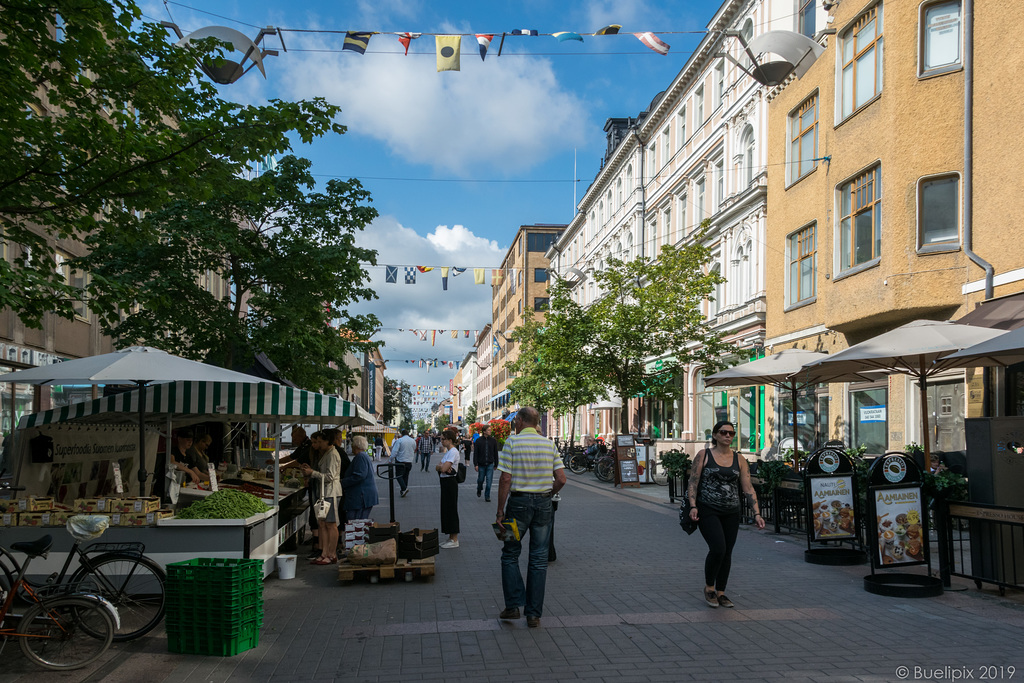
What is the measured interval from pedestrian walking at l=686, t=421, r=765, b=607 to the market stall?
4.23m

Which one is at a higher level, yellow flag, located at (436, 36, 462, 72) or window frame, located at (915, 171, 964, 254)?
yellow flag, located at (436, 36, 462, 72)

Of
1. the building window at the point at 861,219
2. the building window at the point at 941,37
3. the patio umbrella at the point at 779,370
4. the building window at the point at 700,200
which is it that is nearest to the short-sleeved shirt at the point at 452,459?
the patio umbrella at the point at 779,370

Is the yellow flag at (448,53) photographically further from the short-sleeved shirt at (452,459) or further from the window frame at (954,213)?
the window frame at (954,213)

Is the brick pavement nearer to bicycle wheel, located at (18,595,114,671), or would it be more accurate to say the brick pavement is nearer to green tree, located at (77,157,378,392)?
bicycle wheel, located at (18,595,114,671)

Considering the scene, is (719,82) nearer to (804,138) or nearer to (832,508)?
(804,138)

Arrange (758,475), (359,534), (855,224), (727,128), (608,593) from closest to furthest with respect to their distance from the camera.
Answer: (608,593), (359,534), (758,475), (855,224), (727,128)

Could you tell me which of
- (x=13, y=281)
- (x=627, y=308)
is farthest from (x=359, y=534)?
(x=627, y=308)

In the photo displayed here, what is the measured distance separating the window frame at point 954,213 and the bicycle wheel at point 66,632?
1497cm

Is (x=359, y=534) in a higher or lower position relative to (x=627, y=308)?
lower

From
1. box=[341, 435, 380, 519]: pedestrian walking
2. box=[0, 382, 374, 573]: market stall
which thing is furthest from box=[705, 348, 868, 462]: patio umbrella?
box=[0, 382, 374, 573]: market stall

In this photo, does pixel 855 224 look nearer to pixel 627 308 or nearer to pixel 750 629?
pixel 627 308

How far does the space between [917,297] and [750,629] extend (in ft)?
36.7

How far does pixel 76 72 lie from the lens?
883 cm

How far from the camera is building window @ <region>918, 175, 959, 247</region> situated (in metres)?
16.1
